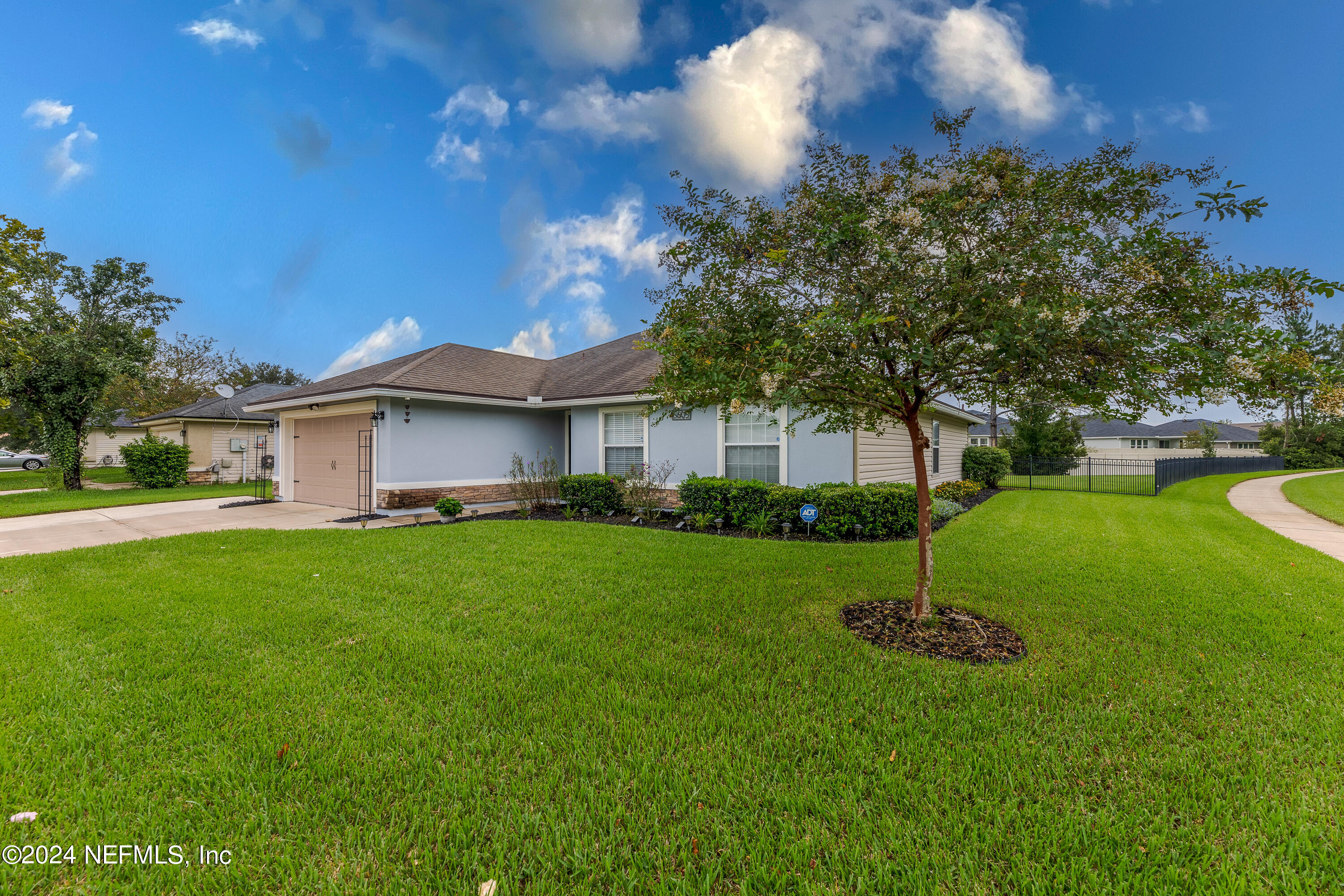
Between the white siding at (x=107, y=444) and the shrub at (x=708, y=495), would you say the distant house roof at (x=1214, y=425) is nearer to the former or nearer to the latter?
the shrub at (x=708, y=495)

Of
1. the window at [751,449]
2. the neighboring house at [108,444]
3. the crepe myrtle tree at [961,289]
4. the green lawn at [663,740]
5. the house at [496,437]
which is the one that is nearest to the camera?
the green lawn at [663,740]

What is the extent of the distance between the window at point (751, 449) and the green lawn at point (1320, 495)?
10.5 m

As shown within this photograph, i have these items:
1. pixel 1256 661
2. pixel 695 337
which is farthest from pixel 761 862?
pixel 1256 661

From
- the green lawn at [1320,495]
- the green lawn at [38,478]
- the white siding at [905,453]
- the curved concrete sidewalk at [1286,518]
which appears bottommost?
the curved concrete sidewalk at [1286,518]

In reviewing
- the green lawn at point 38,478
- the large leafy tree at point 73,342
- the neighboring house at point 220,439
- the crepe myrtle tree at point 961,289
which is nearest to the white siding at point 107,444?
the green lawn at point 38,478

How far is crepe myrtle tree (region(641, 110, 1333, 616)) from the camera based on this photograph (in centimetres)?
Answer: 296

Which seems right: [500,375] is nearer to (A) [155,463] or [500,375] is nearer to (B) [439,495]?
(B) [439,495]

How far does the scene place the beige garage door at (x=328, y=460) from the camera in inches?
448

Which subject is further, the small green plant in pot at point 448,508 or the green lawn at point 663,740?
the small green plant in pot at point 448,508

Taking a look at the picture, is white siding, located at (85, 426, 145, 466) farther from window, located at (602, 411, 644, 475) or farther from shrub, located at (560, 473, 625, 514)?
shrub, located at (560, 473, 625, 514)

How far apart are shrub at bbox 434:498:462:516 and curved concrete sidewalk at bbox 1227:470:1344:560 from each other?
43.2ft

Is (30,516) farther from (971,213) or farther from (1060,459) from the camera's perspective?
(1060,459)

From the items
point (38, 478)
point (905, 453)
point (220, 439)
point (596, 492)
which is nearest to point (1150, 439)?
point (905, 453)

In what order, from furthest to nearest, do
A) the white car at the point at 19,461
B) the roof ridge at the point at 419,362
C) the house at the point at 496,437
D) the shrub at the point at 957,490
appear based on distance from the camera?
the white car at the point at 19,461 → the shrub at the point at 957,490 → the roof ridge at the point at 419,362 → the house at the point at 496,437
